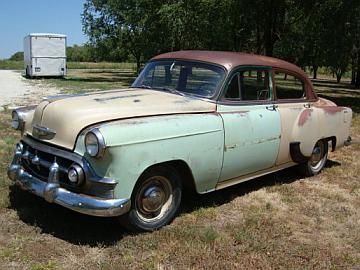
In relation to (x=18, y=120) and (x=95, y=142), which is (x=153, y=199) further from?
(x=18, y=120)

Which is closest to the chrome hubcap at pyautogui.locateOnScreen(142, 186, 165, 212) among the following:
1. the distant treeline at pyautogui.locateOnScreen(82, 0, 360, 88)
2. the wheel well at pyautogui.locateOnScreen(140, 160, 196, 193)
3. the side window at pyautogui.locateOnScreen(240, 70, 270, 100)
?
the wheel well at pyautogui.locateOnScreen(140, 160, 196, 193)

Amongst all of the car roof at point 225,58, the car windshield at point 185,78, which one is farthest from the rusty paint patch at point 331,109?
the car windshield at point 185,78

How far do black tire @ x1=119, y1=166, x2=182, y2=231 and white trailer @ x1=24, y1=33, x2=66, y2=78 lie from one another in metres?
26.0

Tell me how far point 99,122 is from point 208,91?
4.67ft

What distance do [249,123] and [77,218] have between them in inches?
80.5

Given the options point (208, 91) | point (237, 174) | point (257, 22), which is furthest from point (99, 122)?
point (257, 22)

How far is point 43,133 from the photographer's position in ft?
14.2

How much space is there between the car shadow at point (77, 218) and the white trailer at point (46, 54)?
24.9 metres

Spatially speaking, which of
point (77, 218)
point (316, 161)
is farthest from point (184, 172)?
point (316, 161)

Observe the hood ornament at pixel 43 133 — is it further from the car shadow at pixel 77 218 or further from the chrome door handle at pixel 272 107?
the chrome door handle at pixel 272 107

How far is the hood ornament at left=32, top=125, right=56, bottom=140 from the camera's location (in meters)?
4.23

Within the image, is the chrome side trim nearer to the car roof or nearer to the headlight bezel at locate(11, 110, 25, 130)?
the headlight bezel at locate(11, 110, 25, 130)

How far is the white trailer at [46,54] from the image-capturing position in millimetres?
28594

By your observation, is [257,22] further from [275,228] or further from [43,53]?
[275,228]
